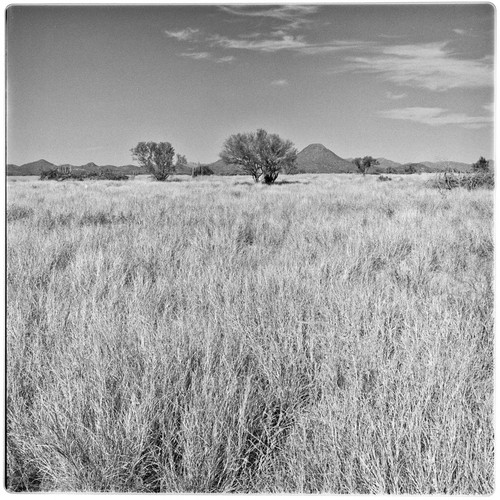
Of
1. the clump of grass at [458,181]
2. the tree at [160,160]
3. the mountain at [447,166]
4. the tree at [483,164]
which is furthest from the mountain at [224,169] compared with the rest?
the tree at [483,164]

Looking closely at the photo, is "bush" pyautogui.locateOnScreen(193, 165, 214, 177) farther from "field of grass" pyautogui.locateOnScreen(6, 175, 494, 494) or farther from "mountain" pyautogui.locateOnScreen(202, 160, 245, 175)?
"field of grass" pyautogui.locateOnScreen(6, 175, 494, 494)

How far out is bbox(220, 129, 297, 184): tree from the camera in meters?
26.5

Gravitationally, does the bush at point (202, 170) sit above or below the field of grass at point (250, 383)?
above

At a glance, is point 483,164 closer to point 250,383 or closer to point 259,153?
point 250,383

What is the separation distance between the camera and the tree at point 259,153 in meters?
26.5

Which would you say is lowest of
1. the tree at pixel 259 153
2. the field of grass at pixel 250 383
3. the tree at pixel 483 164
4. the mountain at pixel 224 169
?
the field of grass at pixel 250 383

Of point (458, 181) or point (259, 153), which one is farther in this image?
point (259, 153)

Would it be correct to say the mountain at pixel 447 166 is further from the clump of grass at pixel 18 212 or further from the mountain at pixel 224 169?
the mountain at pixel 224 169

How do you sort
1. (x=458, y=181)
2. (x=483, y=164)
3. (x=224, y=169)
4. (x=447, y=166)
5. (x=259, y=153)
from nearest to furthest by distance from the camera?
(x=483, y=164)
(x=447, y=166)
(x=458, y=181)
(x=259, y=153)
(x=224, y=169)

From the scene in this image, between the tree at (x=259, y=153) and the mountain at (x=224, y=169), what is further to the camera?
the mountain at (x=224, y=169)

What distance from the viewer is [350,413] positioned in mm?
1680

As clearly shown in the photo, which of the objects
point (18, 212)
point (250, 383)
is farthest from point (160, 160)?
point (250, 383)

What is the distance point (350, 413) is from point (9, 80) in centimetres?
234

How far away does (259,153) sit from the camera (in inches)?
1067
